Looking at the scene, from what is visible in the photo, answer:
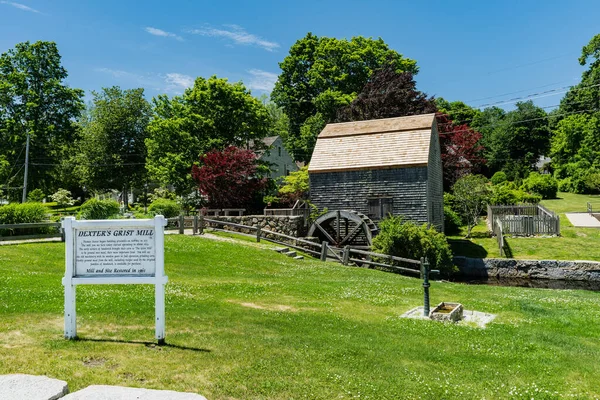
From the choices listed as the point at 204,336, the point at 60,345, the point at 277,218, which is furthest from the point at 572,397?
the point at 277,218

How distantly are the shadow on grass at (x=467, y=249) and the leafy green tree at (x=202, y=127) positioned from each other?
18411 millimetres

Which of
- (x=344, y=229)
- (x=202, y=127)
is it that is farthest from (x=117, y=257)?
(x=202, y=127)

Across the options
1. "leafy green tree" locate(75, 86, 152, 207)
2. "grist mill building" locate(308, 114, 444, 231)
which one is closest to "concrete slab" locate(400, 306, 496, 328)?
"grist mill building" locate(308, 114, 444, 231)

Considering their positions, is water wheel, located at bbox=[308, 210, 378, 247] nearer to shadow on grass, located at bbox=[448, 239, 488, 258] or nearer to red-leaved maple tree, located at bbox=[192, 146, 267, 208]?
shadow on grass, located at bbox=[448, 239, 488, 258]

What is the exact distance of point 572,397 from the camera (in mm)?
Result: 5305

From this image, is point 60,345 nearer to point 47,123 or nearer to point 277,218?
point 277,218

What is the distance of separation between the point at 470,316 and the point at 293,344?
504cm

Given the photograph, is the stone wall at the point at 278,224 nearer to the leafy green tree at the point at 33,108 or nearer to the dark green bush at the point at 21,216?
the dark green bush at the point at 21,216

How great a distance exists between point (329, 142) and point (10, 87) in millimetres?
31391

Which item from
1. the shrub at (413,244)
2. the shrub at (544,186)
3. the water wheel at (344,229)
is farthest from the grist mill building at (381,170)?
the shrub at (544,186)

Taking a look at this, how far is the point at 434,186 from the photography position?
87.2ft

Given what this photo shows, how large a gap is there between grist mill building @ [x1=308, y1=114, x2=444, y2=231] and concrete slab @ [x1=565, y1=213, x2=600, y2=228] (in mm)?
10836

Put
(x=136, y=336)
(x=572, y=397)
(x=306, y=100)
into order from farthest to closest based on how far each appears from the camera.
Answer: (x=306, y=100)
(x=136, y=336)
(x=572, y=397)

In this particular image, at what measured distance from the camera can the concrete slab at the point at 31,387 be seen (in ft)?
14.2
